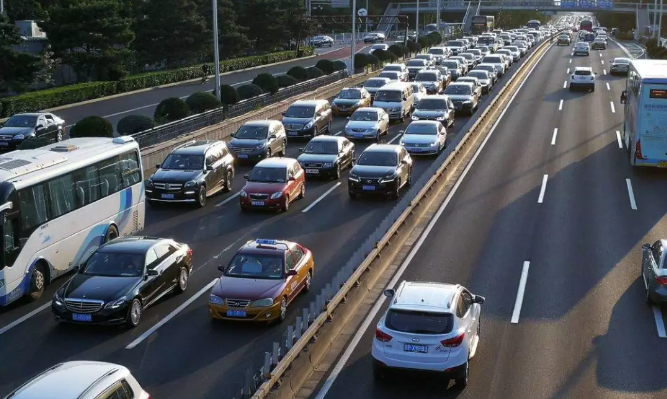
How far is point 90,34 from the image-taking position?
61.3m

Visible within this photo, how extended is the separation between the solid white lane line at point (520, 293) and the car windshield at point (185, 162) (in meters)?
12.3

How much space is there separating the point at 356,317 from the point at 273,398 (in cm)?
561

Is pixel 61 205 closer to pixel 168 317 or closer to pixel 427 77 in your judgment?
pixel 168 317

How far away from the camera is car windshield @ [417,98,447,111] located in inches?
1810

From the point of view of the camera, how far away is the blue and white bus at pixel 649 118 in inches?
1335

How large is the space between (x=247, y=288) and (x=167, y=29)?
188ft

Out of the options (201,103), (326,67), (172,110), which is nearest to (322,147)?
(172,110)

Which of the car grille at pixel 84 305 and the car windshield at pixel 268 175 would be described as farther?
the car windshield at pixel 268 175

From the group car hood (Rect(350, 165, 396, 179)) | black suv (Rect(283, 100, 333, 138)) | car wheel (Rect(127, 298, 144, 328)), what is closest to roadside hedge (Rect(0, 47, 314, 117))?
black suv (Rect(283, 100, 333, 138))

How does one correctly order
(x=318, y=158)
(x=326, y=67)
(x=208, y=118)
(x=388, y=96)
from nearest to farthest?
(x=318, y=158) < (x=208, y=118) < (x=388, y=96) < (x=326, y=67)

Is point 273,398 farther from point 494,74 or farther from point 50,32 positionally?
point 494,74

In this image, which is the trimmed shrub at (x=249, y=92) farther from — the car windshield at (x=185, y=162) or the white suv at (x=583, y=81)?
the white suv at (x=583, y=81)

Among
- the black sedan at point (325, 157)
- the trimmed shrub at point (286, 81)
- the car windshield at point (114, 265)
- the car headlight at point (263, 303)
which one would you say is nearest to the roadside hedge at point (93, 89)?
the trimmed shrub at point (286, 81)

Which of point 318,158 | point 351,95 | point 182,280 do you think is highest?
point 351,95
